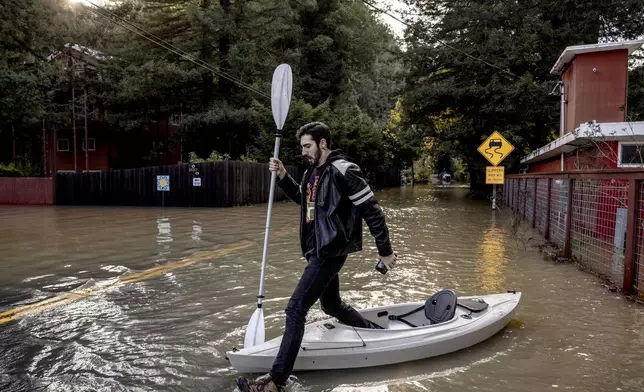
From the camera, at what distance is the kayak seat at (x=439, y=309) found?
4648mm

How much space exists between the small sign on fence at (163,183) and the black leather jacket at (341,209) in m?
21.3

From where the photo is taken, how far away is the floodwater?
3.96 m

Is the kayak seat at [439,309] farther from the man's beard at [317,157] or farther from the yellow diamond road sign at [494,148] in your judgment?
the yellow diamond road sign at [494,148]

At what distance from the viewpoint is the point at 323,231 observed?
360 centimetres

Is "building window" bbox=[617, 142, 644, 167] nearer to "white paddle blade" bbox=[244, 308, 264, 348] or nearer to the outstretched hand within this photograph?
the outstretched hand

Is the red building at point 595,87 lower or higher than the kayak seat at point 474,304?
higher

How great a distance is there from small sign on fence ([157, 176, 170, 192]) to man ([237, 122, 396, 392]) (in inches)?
832

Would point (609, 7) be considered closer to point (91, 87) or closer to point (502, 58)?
point (502, 58)

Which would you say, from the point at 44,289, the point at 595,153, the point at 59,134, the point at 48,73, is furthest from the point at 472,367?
the point at 59,134

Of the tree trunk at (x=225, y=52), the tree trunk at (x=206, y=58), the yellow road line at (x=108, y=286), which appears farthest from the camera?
the tree trunk at (x=225, y=52)

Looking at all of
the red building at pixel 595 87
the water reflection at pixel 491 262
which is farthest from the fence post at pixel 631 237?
the red building at pixel 595 87

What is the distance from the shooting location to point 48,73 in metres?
26.5

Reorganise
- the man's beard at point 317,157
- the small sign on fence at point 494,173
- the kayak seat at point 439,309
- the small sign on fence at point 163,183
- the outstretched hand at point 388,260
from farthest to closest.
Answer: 1. the small sign on fence at point 163,183
2. the small sign on fence at point 494,173
3. the kayak seat at point 439,309
4. the man's beard at point 317,157
5. the outstretched hand at point 388,260

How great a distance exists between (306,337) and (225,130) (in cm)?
2741
